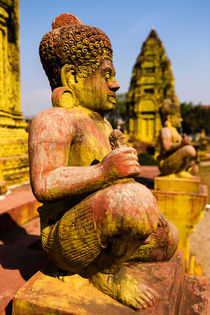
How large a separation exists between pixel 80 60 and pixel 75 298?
1.51 meters

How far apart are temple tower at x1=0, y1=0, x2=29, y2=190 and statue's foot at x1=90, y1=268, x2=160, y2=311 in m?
4.02

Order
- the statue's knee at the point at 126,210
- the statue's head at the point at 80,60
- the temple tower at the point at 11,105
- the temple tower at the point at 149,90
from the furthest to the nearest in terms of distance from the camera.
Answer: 1. the temple tower at the point at 149,90
2. the temple tower at the point at 11,105
3. the statue's head at the point at 80,60
4. the statue's knee at the point at 126,210

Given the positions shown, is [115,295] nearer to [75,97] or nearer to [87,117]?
[87,117]

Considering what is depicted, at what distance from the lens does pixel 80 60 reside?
175cm

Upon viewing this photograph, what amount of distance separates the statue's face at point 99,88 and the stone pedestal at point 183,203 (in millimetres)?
3032

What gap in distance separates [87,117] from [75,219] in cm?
74

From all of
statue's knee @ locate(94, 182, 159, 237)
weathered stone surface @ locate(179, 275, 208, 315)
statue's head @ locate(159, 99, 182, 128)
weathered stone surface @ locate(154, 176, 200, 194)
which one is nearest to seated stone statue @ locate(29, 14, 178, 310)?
Answer: statue's knee @ locate(94, 182, 159, 237)

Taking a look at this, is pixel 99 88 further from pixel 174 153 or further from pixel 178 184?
pixel 178 184

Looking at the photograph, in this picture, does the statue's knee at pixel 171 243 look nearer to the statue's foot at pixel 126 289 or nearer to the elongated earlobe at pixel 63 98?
the statue's foot at pixel 126 289

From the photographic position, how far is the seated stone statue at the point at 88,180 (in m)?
1.36

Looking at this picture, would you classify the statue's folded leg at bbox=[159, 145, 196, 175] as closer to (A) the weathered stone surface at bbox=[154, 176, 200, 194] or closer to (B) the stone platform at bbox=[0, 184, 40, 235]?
(A) the weathered stone surface at bbox=[154, 176, 200, 194]

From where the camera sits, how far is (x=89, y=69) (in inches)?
69.6

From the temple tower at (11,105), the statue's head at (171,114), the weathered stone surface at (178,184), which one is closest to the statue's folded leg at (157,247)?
the weathered stone surface at (178,184)

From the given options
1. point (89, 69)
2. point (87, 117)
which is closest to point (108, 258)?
point (87, 117)
